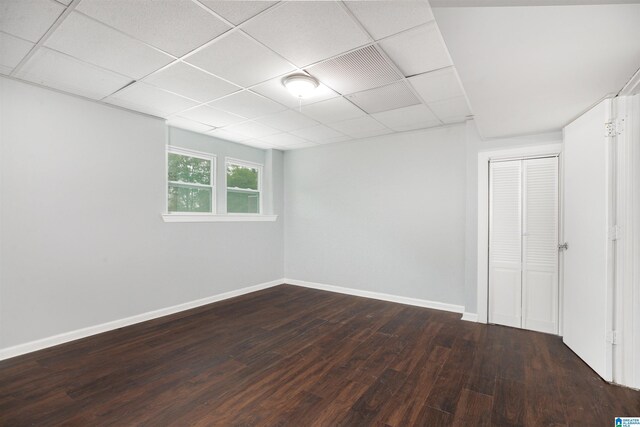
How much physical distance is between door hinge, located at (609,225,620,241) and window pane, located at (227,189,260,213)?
5.04 metres

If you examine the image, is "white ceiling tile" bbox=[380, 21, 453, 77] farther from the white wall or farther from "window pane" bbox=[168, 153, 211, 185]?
"window pane" bbox=[168, 153, 211, 185]

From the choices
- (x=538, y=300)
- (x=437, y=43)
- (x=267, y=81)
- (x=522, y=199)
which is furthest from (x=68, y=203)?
(x=538, y=300)

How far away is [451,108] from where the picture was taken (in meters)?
3.63

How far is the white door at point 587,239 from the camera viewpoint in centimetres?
252

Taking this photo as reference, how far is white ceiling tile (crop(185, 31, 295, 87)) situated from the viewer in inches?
90.7

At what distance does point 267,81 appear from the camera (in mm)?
2938

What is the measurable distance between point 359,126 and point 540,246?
2895mm

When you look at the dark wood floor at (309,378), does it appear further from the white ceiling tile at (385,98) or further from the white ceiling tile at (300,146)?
the white ceiling tile at (300,146)

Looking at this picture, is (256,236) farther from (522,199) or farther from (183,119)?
(522,199)

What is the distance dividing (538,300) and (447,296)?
1.10m

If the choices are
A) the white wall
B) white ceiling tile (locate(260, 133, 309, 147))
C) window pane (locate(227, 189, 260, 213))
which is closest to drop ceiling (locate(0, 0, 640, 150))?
the white wall

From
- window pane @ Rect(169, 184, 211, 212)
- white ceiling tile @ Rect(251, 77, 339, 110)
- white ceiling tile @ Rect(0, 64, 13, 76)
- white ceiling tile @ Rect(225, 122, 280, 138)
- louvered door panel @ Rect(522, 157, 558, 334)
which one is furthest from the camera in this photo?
window pane @ Rect(169, 184, 211, 212)

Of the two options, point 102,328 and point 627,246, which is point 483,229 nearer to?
point 627,246

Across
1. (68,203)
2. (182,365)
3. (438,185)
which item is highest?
(438,185)
